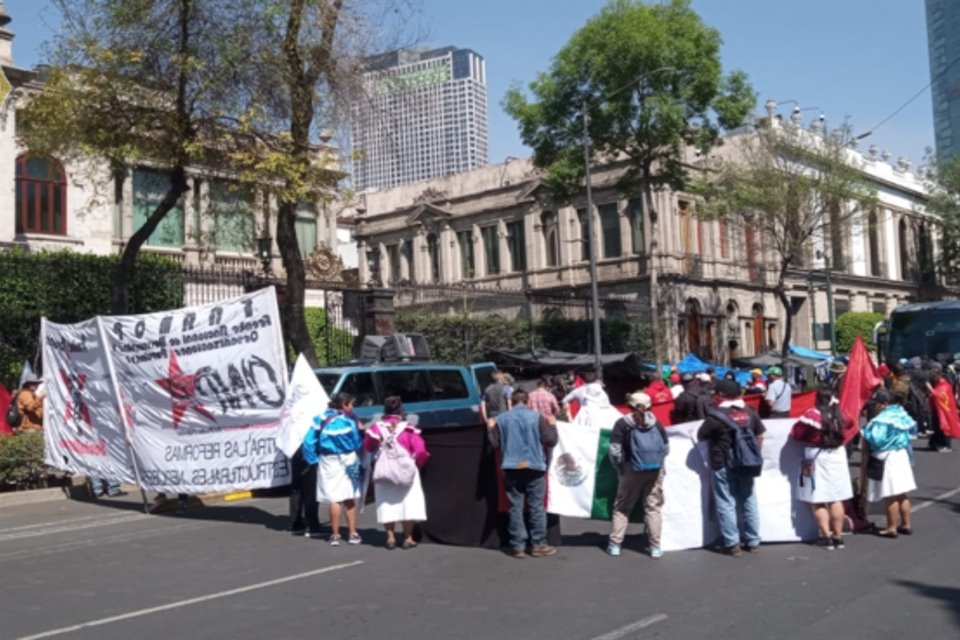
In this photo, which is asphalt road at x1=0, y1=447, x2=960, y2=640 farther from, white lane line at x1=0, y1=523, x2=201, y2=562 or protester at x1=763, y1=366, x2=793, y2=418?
protester at x1=763, y1=366, x2=793, y2=418

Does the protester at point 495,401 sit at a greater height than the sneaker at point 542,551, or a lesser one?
greater

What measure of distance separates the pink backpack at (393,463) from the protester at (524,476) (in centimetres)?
100

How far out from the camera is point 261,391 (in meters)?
12.5

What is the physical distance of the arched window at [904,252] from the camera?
5906 cm

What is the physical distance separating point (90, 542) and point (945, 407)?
14.9 metres

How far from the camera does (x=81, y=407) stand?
14453mm

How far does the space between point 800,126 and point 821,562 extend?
34613 millimetres

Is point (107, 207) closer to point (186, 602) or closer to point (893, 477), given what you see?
point (186, 602)

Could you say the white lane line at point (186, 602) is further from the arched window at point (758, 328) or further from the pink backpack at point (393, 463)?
the arched window at point (758, 328)

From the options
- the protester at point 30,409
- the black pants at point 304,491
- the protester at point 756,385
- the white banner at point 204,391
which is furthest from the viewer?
the protester at point 756,385

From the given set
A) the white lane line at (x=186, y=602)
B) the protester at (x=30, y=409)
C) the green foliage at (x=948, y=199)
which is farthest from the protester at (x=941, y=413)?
the green foliage at (x=948, y=199)

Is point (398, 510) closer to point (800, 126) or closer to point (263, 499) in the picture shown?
point (263, 499)

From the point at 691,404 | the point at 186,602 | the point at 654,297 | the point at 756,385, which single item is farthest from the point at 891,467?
the point at 654,297

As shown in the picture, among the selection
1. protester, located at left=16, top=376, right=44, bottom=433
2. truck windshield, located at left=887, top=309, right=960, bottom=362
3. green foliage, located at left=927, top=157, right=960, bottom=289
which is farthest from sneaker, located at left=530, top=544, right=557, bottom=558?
green foliage, located at left=927, top=157, right=960, bottom=289
